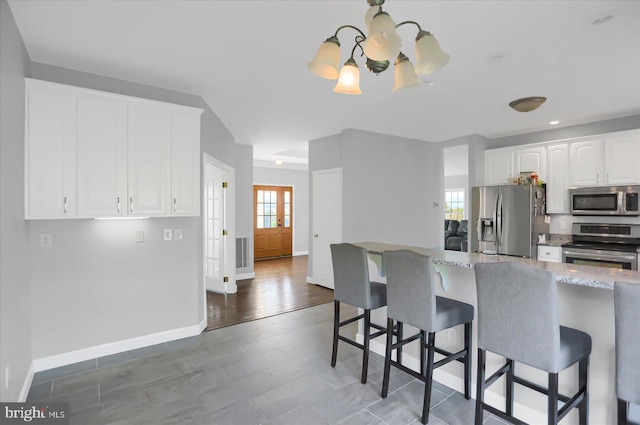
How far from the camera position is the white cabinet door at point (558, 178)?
4.78 meters

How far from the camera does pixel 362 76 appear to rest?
120 inches

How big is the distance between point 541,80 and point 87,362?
198 inches

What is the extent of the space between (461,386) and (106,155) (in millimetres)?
3482

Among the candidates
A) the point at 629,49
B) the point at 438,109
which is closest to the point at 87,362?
the point at 438,109

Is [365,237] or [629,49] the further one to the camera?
[365,237]

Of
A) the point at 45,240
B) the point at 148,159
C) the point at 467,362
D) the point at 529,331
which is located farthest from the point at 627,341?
the point at 45,240

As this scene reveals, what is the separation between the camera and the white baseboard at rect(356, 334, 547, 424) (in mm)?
2055

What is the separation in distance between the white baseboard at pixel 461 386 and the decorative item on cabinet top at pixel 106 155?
225 cm

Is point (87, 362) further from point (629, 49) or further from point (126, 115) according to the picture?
point (629, 49)

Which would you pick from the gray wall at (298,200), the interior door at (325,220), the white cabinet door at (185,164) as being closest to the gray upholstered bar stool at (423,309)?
the white cabinet door at (185,164)

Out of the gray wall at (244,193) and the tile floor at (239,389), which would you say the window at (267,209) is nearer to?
the gray wall at (244,193)

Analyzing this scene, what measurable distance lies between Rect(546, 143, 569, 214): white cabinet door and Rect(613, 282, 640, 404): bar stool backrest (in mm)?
4182

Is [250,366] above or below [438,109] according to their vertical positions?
below

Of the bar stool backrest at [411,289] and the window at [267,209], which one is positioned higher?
the window at [267,209]
